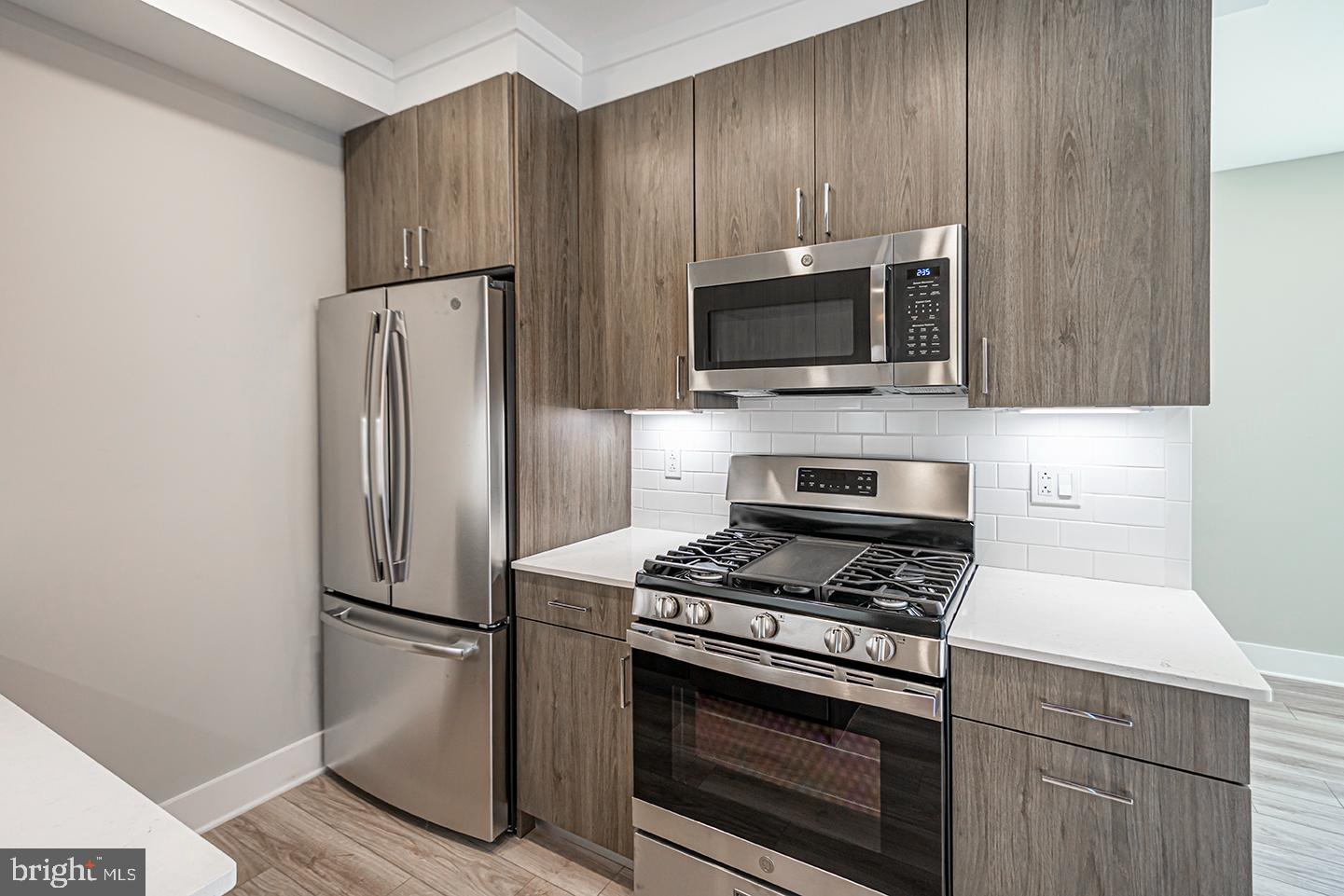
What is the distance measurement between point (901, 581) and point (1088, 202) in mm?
1036

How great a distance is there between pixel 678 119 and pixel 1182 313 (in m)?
1.56

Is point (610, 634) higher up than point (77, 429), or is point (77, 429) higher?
point (77, 429)

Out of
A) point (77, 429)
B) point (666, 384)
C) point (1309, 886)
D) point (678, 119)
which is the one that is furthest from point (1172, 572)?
point (77, 429)

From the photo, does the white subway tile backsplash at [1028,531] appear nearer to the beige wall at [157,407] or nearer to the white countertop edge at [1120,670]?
the white countertop edge at [1120,670]

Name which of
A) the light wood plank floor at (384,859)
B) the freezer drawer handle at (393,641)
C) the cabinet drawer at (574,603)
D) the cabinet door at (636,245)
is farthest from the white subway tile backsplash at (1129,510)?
the freezer drawer handle at (393,641)

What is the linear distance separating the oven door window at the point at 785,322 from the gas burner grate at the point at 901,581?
1.89ft

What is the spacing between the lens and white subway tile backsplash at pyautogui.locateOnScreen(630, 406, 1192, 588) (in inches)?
71.5

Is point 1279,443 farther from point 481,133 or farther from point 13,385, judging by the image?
point 13,385

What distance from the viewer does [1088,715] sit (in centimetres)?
135

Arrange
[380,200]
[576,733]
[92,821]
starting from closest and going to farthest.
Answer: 1. [92,821]
2. [576,733]
3. [380,200]

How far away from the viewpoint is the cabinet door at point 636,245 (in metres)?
2.24

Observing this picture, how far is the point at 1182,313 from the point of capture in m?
1.54

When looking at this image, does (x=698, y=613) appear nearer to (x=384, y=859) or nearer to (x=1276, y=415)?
(x=384, y=859)

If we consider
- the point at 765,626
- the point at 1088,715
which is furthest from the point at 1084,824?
the point at 765,626
